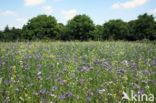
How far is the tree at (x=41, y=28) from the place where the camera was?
38.8 metres

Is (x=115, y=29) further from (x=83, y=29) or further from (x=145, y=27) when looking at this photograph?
(x=83, y=29)

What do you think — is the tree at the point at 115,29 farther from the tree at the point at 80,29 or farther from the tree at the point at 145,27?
the tree at the point at 80,29

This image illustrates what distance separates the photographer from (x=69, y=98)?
2467mm

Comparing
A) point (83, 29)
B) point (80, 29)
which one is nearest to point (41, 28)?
point (80, 29)

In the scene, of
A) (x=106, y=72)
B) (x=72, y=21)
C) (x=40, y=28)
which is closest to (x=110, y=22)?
(x=72, y=21)

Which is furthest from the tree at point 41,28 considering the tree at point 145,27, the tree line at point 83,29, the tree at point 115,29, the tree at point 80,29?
the tree at point 145,27

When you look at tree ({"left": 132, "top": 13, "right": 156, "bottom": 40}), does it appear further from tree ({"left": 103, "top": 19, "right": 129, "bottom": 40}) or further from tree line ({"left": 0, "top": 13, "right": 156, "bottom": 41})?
tree ({"left": 103, "top": 19, "right": 129, "bottom": 40})

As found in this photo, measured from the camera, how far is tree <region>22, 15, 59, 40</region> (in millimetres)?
38844

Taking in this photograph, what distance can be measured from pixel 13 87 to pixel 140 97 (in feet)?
7.34

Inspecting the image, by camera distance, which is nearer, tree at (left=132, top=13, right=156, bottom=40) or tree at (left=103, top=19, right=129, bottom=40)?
tree at (left=132, top=13, right=156, bottom=40)

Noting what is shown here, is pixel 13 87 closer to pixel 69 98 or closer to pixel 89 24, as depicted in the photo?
pixel 69 98

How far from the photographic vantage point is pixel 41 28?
129 ft

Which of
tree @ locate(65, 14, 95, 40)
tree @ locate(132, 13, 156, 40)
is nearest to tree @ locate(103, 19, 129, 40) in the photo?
tree @ locate(132, 13, 156, 40)

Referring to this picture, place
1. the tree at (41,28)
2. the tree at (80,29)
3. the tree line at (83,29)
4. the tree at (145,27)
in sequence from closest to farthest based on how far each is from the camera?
the tree at (145,27), the tree line at (83,29), the tree at (41,28), the tree at (80,29)
